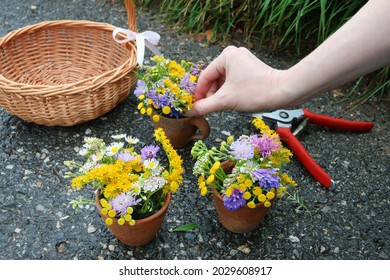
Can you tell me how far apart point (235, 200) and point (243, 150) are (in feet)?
0.44

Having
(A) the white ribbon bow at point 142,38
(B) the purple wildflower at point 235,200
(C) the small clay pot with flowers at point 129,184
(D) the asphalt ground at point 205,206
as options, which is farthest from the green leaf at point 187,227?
(A) the white ribbon bow at point 142,38

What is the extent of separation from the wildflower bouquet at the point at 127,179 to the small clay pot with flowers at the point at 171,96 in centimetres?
24

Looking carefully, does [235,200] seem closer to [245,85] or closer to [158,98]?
[245,85]

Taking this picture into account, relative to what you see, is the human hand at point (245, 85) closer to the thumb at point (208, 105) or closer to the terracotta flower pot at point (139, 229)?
the thumb at point (208, 105)

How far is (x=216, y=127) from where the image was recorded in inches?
73.4

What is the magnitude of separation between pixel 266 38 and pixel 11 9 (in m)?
1.41

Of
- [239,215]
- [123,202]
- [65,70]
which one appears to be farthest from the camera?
[65,70]

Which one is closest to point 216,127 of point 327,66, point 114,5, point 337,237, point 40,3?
point 337,237

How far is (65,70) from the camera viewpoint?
7.06 feet

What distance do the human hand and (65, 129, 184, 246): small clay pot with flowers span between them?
21cm

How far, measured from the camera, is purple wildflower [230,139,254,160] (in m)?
1.29

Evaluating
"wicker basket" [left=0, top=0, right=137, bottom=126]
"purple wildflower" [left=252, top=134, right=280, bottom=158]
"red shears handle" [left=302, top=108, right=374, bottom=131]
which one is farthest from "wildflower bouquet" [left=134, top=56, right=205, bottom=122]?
"red shears handle" [left=302, top=108, right=374, bottom=131]

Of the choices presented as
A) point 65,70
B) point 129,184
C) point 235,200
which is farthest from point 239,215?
point 65,70
